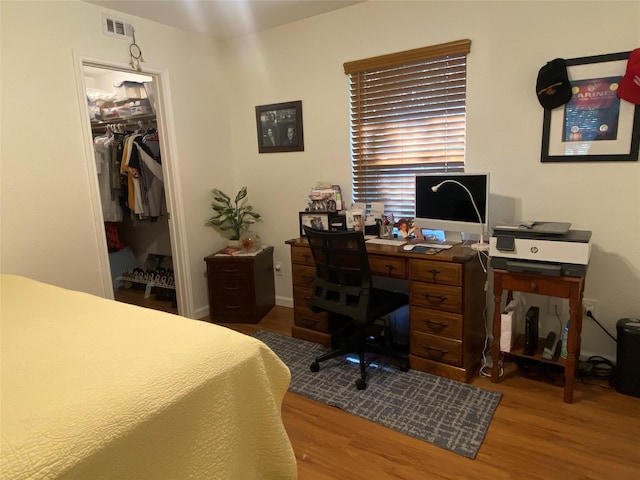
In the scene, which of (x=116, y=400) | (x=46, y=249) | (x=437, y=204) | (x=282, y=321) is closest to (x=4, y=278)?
(x=46, y=249)

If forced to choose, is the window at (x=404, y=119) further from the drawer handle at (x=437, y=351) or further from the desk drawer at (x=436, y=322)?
the drawer handle at (x=437, y=351)

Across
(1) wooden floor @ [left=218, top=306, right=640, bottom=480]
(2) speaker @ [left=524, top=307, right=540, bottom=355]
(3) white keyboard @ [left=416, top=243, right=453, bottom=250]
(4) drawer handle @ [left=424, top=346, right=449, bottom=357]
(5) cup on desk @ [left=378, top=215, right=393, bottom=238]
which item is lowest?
(1) wooden floor @ [left=218, top=306, right=640, bottom=480]

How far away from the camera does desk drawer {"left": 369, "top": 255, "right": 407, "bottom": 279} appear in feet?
8.33

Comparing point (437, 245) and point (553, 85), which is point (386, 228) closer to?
point (437, 245)

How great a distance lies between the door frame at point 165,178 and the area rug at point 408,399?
4.15 ft

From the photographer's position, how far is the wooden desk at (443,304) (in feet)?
7.77

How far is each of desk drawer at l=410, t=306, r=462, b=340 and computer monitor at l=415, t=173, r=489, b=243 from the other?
534mm

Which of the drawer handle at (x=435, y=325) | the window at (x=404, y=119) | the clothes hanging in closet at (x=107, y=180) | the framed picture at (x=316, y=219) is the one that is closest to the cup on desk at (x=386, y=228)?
the window at (x=404, y=119)

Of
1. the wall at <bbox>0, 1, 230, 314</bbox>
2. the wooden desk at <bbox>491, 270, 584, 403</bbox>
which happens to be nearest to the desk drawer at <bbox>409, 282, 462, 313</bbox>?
the wooden desk at <bbox>491, 270, 584, 403</bbox>

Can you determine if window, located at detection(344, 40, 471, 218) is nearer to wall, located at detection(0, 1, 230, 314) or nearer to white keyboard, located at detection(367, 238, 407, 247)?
white keyboard, located at detection(367, 238, 407, 247)

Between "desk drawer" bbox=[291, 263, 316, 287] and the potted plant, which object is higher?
the potted plant

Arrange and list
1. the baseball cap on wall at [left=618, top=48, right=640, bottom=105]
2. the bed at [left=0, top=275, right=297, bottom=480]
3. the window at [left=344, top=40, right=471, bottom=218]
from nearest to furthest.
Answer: the bed at [left=0, top=275, right=297, bottom=480], the baseball cap on wall at [left=618, top=48, right=640, bottom=105], the window at [left=344, top=40, right=471, bottom=218]

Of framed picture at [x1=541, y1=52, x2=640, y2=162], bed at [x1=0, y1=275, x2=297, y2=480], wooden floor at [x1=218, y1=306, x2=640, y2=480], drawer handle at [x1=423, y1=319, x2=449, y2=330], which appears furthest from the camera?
drawer handle at [x1=423, y1=319, x2=449, y2=330]

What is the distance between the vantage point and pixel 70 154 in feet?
8.77
